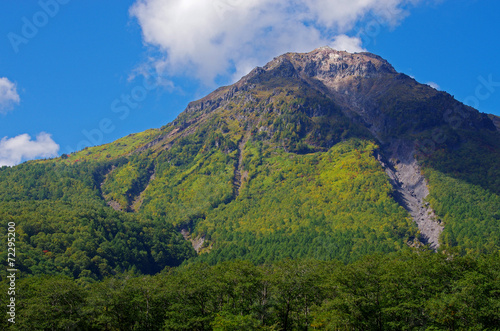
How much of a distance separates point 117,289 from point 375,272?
181 ft

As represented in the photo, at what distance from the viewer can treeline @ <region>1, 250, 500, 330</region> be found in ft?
214

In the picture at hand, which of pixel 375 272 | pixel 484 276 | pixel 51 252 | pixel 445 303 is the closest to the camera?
pixel 445 303

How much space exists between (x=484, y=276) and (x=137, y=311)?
68.6 m

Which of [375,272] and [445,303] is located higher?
[375,272]

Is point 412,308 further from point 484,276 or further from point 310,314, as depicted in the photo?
point 310,314

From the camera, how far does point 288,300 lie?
247 feet

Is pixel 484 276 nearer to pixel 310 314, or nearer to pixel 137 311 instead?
pixel 310 314

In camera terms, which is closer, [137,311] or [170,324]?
[170,324]

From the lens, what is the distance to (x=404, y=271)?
7469cm

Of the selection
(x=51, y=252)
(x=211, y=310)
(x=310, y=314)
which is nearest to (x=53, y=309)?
(x=211, y=310)

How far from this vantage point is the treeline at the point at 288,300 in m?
65.2

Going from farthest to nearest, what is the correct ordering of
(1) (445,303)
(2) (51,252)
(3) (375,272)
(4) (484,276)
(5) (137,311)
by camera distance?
(2) (51,252) → (5) (137,311) → (3) (375,272) → (4) (484,276) → (1) (445,303)

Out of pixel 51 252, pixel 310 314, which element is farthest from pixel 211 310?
pixel 51 252

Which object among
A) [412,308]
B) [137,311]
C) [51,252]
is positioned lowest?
[412,308]
